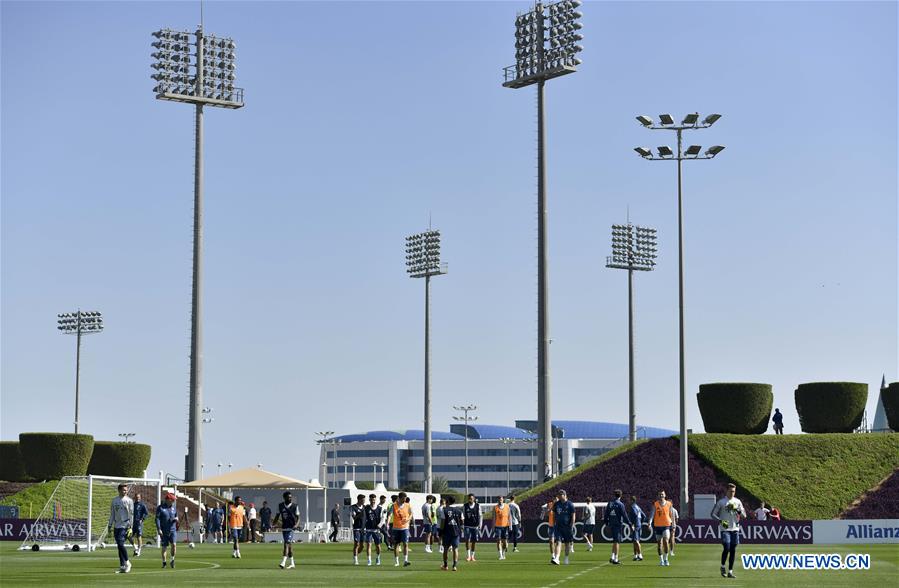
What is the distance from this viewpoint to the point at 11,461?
82062 mm

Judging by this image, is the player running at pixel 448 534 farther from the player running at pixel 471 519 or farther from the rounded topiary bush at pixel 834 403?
the rounded topiary bush at pixel 834 403

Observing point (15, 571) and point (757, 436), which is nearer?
point (15, 571)

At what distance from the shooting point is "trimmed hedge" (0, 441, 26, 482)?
81.9 meters

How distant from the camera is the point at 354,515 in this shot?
37.7 meters

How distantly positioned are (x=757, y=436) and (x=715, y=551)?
3061cm

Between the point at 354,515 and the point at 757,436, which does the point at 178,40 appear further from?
the point at 354,515

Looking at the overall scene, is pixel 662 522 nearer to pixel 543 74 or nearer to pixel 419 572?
pixel 419 572

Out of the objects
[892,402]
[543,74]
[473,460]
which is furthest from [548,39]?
[473,460]

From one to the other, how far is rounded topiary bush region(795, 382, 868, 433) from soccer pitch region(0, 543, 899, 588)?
31.7 m

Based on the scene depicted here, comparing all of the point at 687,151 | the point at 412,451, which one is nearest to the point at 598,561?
the point at 687,151

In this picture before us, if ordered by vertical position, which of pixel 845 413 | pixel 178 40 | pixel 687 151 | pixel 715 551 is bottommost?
pixel 715 551

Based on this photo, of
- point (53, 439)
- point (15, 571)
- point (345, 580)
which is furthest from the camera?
point (53, 439)

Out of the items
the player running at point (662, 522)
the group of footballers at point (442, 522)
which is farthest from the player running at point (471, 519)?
the player running at point (662, 522)

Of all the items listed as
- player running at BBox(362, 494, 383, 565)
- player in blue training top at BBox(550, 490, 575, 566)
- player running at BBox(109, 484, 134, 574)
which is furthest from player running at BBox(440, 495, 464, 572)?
player running at BBox(109, 484, 134, 574)
